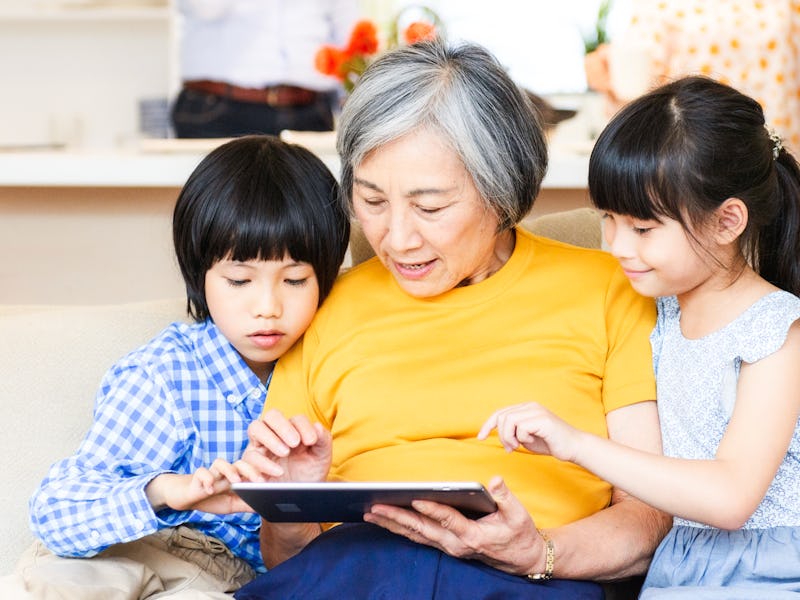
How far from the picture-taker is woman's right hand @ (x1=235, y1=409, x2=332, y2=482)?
1.37 m

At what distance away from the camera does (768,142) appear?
1422mm

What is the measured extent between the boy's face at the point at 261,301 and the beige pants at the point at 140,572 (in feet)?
0.93

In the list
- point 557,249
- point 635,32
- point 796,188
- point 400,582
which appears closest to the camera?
point 400,582

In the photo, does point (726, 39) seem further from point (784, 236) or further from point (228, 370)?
point (228, 370)

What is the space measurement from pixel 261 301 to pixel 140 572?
393mm

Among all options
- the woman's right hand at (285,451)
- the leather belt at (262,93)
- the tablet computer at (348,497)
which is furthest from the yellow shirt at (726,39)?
the tablet computer at (348,497)

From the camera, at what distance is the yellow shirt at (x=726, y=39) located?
2992mm

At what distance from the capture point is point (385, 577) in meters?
1.36

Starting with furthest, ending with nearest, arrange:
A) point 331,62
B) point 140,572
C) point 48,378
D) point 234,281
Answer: point 331,62, point 48,378, point 234,281, point 140,572

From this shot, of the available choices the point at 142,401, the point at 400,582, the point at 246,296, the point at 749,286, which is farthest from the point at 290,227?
the point at 749,286

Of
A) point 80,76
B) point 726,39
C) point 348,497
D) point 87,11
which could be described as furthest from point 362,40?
point 80,76

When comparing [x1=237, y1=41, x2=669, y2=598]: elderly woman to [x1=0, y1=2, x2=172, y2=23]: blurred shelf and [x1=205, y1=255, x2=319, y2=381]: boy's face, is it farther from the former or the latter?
[x1=0, y1=2, x2=172, y2=23]: blurred shelf

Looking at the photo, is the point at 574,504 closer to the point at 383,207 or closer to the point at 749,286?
the point at 749,286

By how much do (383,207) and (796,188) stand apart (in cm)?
54
